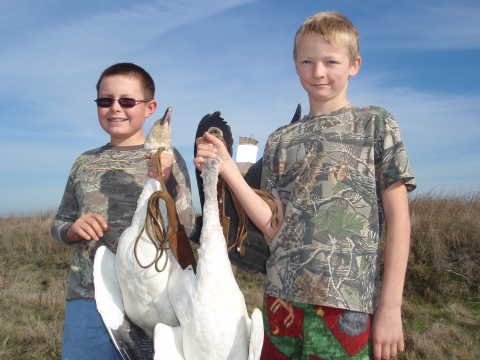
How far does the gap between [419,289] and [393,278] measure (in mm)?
5651

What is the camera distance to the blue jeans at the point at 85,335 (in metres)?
2.18

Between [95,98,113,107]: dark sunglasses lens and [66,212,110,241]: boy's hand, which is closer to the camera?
[66,212,110,241]: boy's hand

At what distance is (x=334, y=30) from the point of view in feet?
6.53

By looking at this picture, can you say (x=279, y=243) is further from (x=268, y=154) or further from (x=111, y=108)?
(x=111, y=108)

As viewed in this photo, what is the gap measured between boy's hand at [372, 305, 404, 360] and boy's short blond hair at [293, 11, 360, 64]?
1231 millimetres

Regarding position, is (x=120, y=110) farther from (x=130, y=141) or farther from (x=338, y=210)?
(x=338, y=210)

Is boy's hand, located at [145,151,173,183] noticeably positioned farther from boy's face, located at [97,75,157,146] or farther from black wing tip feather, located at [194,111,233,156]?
boy's face, located at [97,75,157,146]

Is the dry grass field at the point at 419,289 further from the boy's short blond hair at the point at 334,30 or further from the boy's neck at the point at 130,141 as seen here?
the boy's short blond hair at the point at 334,30

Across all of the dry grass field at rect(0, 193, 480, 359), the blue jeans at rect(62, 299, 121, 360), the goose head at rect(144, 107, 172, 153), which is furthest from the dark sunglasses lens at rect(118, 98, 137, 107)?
the dry grass field at rect(0, 193, 480, 359)

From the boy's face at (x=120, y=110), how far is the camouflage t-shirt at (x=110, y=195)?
0.43ft

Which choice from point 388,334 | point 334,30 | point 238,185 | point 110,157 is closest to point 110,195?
point 110,157

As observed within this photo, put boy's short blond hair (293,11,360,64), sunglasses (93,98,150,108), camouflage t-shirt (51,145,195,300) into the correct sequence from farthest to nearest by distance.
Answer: sunglasses (93,98,150,108), camouflage t-shirt (51,145,195,300), boy's short blond hair (293,11,360,64)

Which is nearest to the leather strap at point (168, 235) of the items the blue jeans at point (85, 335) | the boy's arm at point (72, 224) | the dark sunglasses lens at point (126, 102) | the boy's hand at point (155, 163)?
the boy's hand at point (155, 163)

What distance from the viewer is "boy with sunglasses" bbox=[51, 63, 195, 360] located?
219cm
